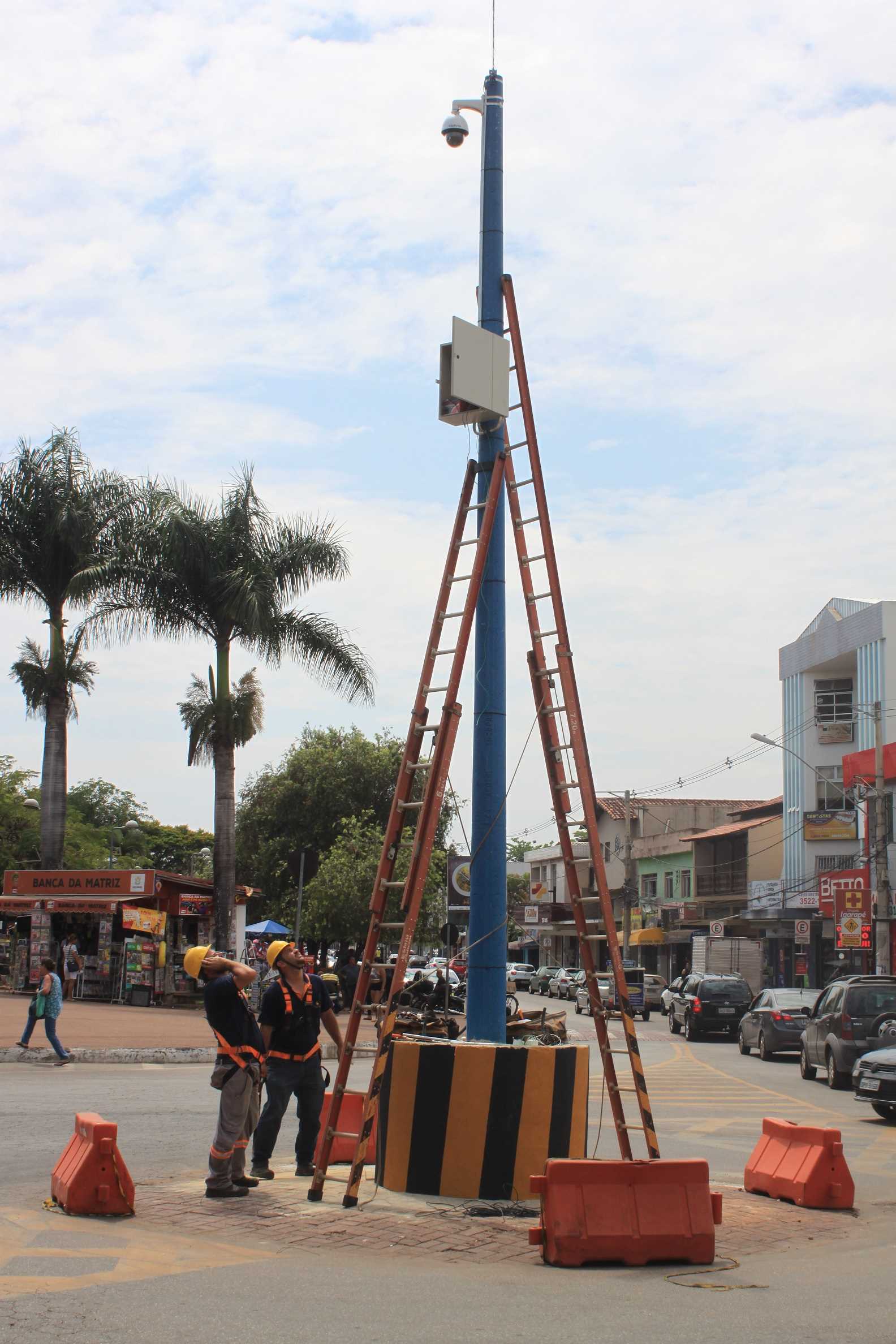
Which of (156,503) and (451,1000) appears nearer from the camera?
(451,1000)

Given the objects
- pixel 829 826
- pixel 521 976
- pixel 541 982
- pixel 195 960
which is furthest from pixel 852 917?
pixel 521 976

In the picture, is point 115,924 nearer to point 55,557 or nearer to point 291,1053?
point 55,557

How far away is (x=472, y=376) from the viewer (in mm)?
9734

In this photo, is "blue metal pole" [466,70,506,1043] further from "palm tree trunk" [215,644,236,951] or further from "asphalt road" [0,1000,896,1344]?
"palm tree trunk" [215,644,236,951]

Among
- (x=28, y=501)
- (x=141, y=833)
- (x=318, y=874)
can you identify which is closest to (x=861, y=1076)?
(x=28, y=501)

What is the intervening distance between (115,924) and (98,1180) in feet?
90.7

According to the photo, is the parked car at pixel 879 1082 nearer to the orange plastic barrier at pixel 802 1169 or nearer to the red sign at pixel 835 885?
the orange plastic barrier at pixel 802 1169

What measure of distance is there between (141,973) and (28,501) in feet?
38.4

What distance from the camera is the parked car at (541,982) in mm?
65375

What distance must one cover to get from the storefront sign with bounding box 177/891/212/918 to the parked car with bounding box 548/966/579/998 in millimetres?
24985

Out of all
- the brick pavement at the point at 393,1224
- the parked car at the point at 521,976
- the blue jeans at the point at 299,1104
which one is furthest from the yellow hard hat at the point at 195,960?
the parked car at the point at 521,976

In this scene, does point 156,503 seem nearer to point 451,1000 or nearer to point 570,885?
point 451,1000

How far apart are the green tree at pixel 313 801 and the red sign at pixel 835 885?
43.4 ft

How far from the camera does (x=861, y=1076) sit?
52.3 feet
